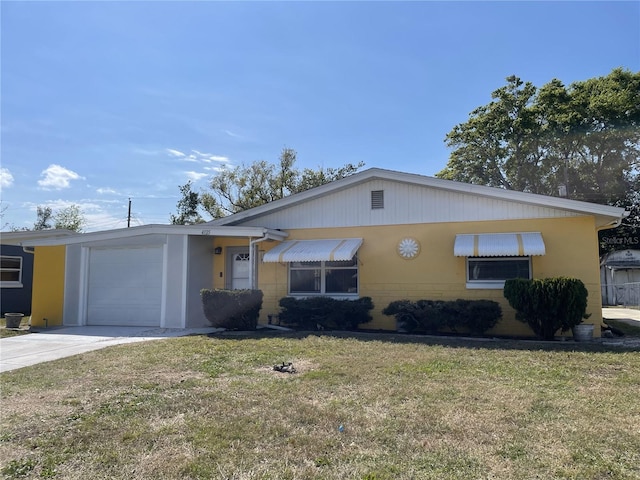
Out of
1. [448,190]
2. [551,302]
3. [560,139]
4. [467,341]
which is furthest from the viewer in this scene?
[560,139]

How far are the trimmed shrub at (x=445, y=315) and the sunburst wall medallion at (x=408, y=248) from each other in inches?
57.1

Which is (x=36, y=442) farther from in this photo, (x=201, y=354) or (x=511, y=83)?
(x=511, y=83)

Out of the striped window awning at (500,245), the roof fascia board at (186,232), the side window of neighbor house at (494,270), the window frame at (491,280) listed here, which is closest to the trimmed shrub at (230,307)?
the roof fascia board at (186,232)

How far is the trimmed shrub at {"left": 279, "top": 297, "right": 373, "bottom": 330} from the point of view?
1261 centimetres

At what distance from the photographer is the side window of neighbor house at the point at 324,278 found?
13.9m

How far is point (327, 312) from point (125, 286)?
633 centimetres

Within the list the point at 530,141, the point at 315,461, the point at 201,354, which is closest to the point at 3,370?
the point at 201,354

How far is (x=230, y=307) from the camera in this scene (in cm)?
1209

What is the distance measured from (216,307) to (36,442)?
778 centimetres

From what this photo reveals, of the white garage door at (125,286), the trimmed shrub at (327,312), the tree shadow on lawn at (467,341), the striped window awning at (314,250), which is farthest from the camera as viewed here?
the white garage door at (125,286)

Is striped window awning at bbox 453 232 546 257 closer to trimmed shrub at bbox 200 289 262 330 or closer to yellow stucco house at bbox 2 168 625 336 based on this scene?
yellow stucco house at bbox 2 168 625 336

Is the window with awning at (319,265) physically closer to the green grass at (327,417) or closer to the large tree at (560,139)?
the green grass at (327,417)

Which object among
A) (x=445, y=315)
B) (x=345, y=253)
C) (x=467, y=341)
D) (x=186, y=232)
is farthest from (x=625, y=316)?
(x=186, y=232)

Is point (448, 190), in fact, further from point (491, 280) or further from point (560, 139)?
point (560, 139)
